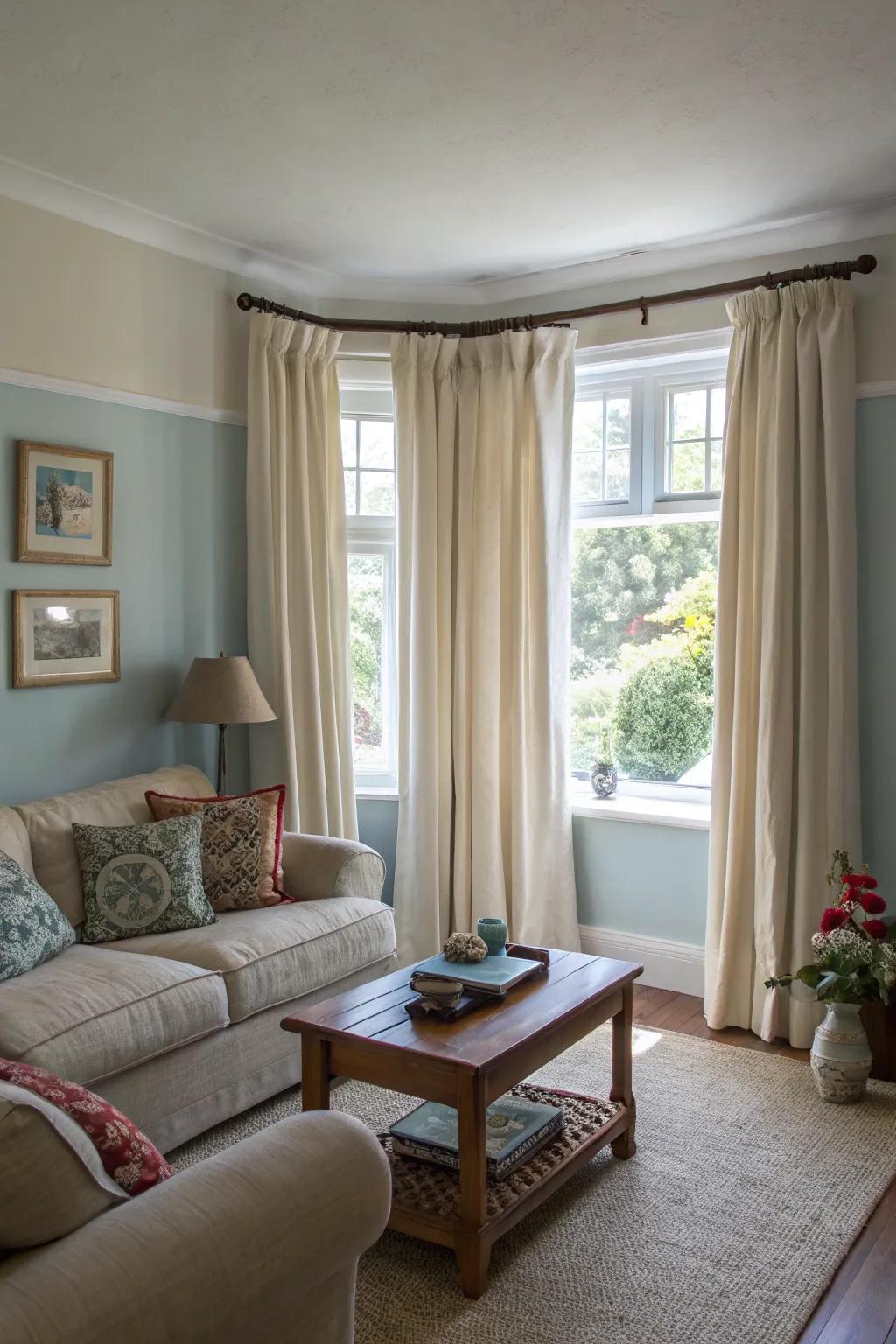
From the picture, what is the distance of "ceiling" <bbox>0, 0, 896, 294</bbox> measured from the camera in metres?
2.60

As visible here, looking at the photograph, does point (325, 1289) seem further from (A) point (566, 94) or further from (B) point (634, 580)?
(B) point (634, 580)

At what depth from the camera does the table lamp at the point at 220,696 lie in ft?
12.6

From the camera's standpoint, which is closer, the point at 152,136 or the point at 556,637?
the point at 152,136

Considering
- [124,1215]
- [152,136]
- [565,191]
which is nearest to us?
[124,1215]

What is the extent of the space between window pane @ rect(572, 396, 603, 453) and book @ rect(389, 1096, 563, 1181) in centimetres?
281

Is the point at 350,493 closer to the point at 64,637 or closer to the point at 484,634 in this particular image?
the point at 484,634

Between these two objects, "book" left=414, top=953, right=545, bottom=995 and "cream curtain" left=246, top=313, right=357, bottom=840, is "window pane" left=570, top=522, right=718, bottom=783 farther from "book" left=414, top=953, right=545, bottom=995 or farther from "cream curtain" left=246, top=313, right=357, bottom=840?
"book" left=414, top=953, right=545, bottom=995

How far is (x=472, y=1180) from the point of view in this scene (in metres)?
2.32

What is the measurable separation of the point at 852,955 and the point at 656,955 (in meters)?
1.20

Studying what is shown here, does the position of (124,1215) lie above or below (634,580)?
below

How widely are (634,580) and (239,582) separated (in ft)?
5.41

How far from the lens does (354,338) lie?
468 cm

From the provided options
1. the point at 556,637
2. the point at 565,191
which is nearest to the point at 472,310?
the point at 565,191

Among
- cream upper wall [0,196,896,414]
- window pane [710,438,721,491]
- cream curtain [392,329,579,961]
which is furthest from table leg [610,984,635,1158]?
cream upper wall [0,196,896,414]
